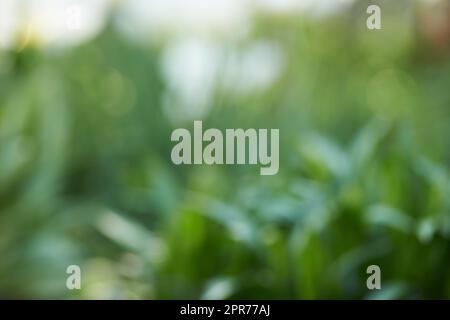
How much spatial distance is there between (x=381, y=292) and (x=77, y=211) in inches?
17.1

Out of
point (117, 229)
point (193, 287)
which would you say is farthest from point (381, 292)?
point (117, 229)

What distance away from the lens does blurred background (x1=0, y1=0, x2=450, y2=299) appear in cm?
87

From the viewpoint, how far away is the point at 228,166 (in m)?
1.01

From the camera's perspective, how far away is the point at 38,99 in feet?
3.57

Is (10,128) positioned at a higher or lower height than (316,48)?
lower

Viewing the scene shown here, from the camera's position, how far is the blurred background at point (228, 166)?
0.87 meters

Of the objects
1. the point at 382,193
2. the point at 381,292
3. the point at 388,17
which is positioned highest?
the point at 388,17

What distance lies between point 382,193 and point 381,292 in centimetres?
11

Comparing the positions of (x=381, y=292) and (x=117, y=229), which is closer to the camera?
(x=381, y=292)

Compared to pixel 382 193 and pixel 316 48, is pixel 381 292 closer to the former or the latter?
pixel 382 193

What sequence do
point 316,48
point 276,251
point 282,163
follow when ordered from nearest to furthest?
point 276,251
point 282,163
point 316,48

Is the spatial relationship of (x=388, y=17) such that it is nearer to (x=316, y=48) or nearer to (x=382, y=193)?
(x=316, y=48)

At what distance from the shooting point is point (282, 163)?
3.20ft

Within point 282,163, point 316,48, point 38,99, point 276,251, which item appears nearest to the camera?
point 276,251
